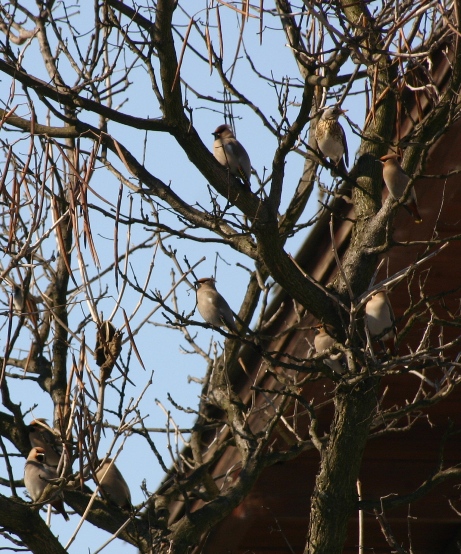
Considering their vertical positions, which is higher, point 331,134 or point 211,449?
point 331,134

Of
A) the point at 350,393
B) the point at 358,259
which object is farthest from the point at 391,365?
the point at 358,259

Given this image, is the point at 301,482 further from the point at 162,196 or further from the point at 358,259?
the point at 162,196

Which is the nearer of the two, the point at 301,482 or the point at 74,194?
the point at 74,194

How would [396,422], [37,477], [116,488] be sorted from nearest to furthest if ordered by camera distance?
1. [396,422]
2. [37,477]
3. [116,488]

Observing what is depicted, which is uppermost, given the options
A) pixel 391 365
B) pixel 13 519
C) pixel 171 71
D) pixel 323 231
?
pixel 171 71

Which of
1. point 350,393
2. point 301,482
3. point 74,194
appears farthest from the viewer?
point 301,482

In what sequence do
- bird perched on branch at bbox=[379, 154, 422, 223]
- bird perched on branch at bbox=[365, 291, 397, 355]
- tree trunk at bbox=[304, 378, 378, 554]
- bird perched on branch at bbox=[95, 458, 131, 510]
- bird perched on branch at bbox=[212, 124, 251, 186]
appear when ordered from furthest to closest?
bird perched on branch at bbox=[212, 124, 251, 186], bird perched on branch at bbox=[95, 458, 131, 510], bird perched on branch at bbox=[365, 291, 397, 355], bird perched on branch at bbox=[379, 154, 422, 223], tree trunk at bbox=[304, 378, 378, 554]

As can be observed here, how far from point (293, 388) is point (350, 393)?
9.2 inches

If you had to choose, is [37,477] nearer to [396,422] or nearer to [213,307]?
[213,307]

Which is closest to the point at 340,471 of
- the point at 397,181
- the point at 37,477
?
the point at 397,181

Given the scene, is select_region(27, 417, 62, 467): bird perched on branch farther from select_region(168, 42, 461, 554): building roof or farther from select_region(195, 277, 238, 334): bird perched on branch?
select_region(195, 277, 238, 334): bird perched on branch

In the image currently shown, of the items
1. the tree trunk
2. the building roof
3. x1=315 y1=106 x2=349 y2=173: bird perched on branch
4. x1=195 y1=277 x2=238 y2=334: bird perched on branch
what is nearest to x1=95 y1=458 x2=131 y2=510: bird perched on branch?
the building roof

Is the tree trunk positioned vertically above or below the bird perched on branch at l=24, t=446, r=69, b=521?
below

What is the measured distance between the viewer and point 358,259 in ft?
14.0
